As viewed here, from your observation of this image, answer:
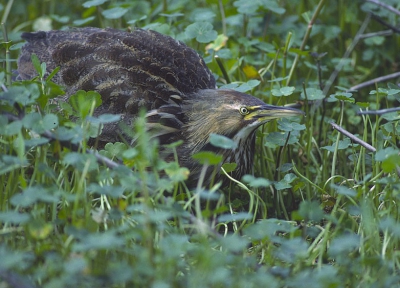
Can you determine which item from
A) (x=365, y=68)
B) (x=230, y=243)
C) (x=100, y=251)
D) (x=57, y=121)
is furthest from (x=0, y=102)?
(x=365, y=68)

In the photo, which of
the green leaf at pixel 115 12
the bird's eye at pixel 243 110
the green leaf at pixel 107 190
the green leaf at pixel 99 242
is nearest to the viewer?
the green leaf at pixel 99 242

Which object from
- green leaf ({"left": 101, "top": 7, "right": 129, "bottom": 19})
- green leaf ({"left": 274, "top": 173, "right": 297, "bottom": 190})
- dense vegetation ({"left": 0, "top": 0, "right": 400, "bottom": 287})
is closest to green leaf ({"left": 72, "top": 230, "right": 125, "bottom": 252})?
dense vegetation ({"left": 0, "top": 0, "right": 400, "bottom": 287})

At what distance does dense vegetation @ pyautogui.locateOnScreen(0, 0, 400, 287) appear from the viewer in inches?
75.4

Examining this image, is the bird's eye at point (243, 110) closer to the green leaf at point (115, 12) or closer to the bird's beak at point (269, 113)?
the bird's beak at point (269, 113)

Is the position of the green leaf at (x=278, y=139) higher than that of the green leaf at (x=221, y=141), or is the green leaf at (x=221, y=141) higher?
the green leaf at (x=221, y=141)

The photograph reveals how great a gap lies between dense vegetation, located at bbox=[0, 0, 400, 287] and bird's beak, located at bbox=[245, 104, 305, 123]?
16 cm

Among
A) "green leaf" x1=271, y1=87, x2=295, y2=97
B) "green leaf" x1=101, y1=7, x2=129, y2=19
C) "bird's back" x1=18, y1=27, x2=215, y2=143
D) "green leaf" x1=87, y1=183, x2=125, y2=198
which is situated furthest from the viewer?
"green leaf" x1=101, y1=7, x2=129, y2=19

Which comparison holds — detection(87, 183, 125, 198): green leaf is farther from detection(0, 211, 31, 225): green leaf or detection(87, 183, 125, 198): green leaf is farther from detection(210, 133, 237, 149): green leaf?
detection(210, 133, 237, 149): green leaf

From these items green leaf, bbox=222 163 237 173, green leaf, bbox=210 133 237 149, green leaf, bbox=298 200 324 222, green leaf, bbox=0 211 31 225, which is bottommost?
green leaf, bbox=222 163 237 173

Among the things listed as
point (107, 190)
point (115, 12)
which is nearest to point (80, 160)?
point (107, 190)

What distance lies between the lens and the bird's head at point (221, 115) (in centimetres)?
A: 301

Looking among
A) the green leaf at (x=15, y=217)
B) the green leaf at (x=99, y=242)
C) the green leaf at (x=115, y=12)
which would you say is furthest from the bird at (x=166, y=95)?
the green leaf at (x=99, y=242)

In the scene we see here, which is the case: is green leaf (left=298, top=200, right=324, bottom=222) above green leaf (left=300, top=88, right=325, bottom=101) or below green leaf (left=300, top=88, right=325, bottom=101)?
above

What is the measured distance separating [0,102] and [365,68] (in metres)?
2.65
